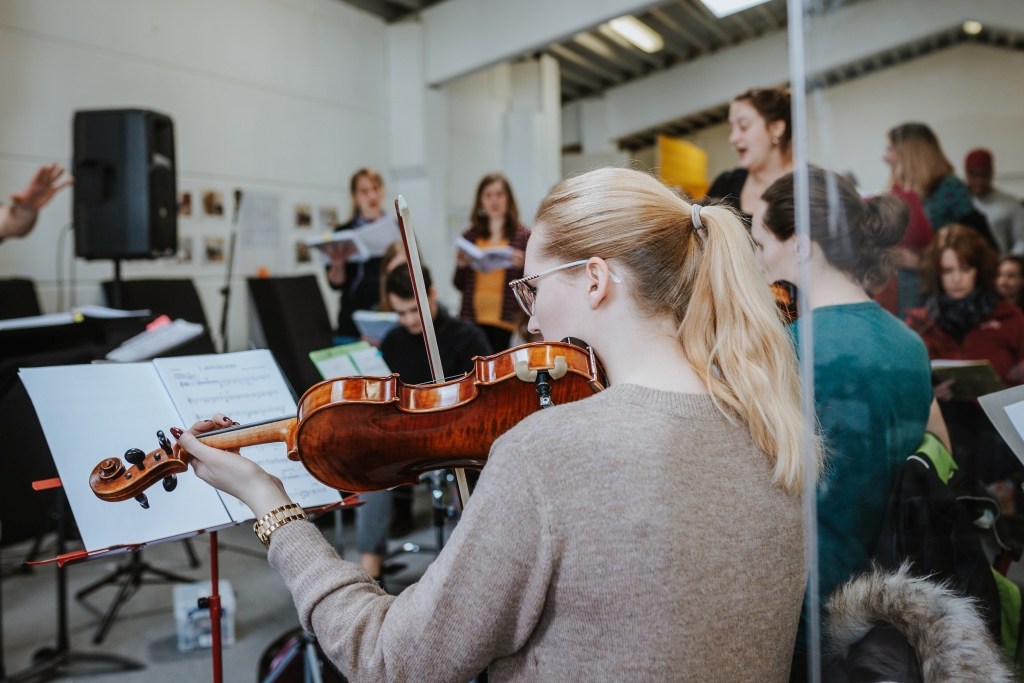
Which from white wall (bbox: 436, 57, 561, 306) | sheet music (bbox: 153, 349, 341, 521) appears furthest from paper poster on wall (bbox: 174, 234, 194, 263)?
sheet music (bbox: 153, 349, 341, 521)

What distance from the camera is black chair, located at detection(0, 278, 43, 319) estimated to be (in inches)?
141

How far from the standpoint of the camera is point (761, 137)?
2490mm

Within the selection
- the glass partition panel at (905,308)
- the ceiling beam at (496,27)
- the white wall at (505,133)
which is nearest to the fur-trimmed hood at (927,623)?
the glass partition panel at (905,308)

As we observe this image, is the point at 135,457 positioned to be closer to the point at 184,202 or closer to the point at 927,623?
the point at 927,623

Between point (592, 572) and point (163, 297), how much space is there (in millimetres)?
4034

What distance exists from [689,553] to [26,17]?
4.53 metres

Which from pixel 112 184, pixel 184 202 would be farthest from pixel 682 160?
pixel 112 184

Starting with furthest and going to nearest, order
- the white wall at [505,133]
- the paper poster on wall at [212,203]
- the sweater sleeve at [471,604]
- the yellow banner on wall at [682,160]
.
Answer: the yellow banner on wall at [682,160]
the white wall at [505,133]
the paper poster on wall at [212,203]
the sweater sleeve at [471,604]

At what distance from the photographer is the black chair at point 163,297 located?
4105 millimetres

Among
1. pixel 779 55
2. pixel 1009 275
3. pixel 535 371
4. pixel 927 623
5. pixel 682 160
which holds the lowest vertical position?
pixel 927 623

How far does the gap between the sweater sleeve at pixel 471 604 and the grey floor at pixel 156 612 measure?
1.91 metres

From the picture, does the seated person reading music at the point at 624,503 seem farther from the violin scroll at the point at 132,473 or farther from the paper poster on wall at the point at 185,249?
the paper poster on wall at the point at 185,249

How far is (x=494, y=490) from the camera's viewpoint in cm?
81

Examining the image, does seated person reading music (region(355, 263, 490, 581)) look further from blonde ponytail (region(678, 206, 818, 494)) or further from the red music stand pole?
blonde ponytail (region(678, 206, 818, 494))
